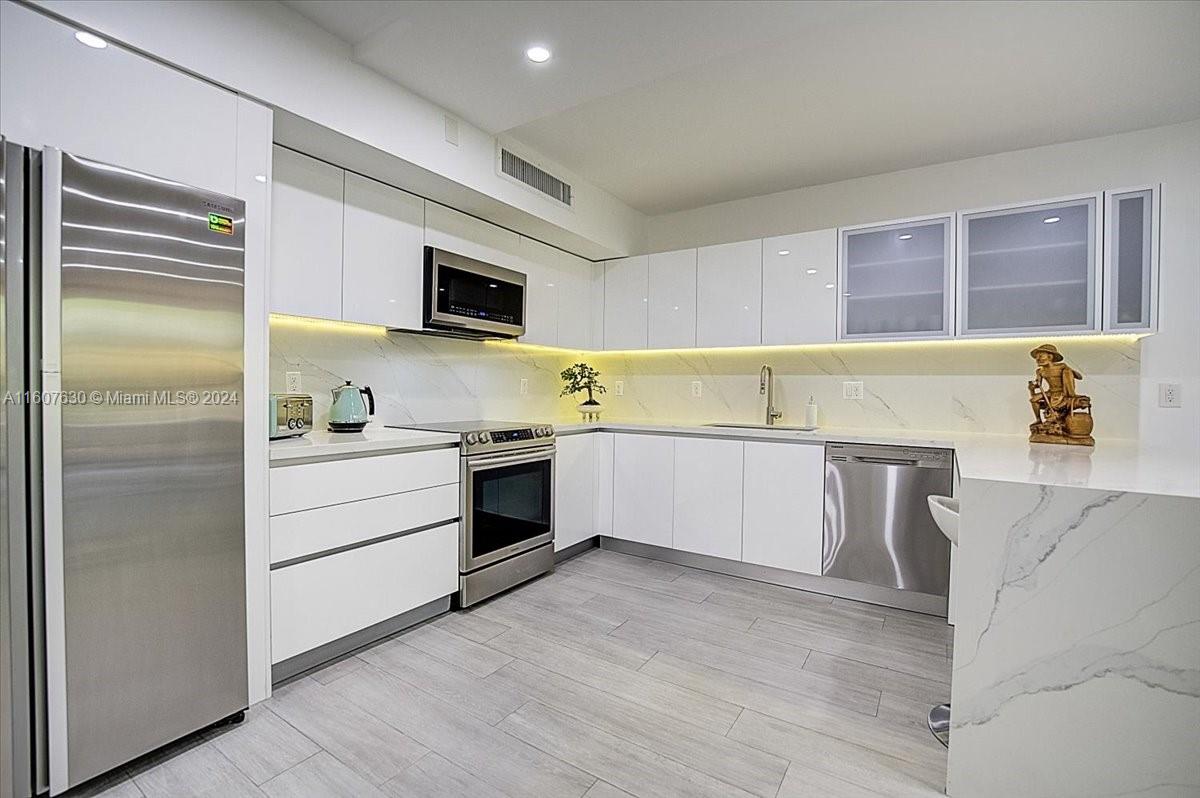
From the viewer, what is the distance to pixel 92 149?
Answer: 5.08 feet

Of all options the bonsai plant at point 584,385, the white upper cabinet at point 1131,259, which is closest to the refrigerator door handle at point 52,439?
the bonsai plant at point 584,385

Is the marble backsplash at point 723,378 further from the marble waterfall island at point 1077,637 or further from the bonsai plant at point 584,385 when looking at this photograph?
the marble waterfall island at point 1077,637

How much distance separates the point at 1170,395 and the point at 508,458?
134 inches

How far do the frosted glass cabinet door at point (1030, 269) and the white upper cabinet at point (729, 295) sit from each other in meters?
1.12

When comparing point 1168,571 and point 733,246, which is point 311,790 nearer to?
point 1168,571

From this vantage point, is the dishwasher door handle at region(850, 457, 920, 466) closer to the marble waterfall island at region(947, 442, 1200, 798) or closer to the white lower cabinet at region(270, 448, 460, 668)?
the marble waterfall island at region(947, 442, 1200, 798)

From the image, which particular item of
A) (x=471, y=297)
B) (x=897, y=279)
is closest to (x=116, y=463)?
(x=471, y=297)

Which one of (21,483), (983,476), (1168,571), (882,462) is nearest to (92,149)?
(21,483)

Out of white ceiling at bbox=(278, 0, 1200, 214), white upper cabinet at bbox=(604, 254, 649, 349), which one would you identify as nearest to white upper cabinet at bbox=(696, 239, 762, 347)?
white upper cabinet at bbox=(604, 254, 649, 349)

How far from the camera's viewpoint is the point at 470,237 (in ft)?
10.5

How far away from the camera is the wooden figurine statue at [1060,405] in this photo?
2.71 meters

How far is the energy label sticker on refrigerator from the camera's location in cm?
174

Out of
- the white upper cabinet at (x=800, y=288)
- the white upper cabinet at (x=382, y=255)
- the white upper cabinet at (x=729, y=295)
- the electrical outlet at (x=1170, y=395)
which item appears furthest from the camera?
the white upper cabinet at (x=729, y=295)

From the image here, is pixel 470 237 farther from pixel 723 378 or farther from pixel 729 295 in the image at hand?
pixel 723 378
